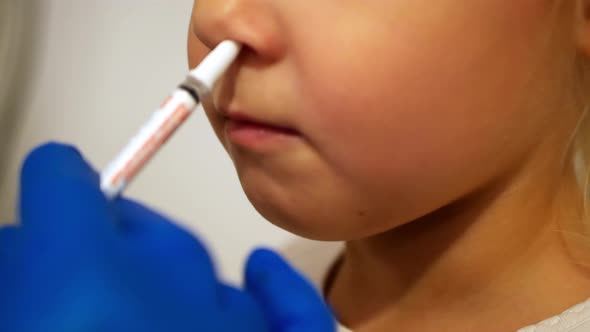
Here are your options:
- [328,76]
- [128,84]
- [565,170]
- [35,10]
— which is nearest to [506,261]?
[565,170]

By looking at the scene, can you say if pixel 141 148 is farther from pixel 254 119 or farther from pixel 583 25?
pixel 583 25

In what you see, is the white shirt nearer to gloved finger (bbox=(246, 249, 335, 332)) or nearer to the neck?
the neck

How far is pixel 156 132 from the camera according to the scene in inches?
12.1

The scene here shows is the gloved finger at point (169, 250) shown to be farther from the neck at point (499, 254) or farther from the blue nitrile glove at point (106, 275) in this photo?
the neck at point (499, 254)

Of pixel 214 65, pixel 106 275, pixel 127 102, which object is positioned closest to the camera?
pixel 106 275

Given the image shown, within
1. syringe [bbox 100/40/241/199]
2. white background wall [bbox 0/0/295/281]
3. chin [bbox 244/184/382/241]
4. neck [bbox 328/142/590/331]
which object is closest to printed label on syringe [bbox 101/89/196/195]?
syringe [bbox 100/40/241/199]

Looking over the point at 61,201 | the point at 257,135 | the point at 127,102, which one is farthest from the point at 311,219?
the point at 127,102

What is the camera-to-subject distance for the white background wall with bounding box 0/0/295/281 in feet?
2.65

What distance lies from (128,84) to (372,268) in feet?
1.44

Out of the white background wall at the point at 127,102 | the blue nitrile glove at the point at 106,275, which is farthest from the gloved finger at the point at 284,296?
the white background wall at the point at 127,102

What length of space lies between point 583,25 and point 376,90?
6.3 inches

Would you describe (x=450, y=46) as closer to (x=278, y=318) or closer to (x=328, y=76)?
(x=328, y=76)

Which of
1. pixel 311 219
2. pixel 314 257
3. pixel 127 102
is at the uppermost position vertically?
pixel 311 219

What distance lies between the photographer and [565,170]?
0.51 metres
